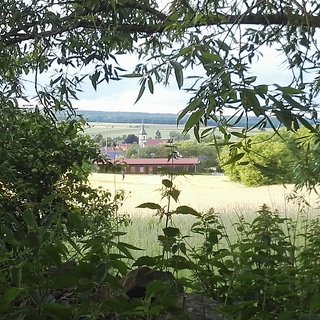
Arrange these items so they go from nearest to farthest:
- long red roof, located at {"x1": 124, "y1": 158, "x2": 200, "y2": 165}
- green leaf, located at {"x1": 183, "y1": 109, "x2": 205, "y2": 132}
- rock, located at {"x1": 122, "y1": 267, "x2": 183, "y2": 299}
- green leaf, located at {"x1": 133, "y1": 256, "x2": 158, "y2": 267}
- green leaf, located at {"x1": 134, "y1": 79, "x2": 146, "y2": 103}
→ green leaf, located at {"x1": 183, "y1": 109, "x2": 205, "y2": 132} < green leaf, located at {"x1": 134, "y1": 79, "x2": 146, "y2": 103} < green leaf, located at {"x1": 133, "y1": 256, "x2": 158, "y2": 267} < rock, located at {"x1": 122, "y1": 267, "x2": 183, "y2": 299} < long red roof, located at {"x1": 124, "y1": 158, "x2": 200, "y2": 165}

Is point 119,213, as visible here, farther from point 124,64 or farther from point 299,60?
point 299,60

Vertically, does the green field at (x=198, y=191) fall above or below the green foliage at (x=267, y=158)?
below

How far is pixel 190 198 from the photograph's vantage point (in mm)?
2342

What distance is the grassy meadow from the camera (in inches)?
87.6

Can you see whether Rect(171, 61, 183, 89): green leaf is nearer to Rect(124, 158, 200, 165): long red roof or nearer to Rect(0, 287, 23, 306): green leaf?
Rect(0, 287, 23, 306): green leaf

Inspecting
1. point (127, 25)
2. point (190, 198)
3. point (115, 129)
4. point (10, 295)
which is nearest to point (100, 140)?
point (115, 129)

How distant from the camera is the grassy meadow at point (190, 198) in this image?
222 cm

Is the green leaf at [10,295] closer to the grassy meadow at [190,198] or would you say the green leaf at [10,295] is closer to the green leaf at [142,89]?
the green leaf at [142,89]

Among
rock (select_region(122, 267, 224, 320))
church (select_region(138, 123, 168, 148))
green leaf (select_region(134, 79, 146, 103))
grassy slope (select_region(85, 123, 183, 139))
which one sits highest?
green leaf (select_region(134, 79, 146, 103))

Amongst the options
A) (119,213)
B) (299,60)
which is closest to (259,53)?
(299,60)

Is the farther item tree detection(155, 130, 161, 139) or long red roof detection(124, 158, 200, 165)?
tree detection(155, 130, 161, 139)

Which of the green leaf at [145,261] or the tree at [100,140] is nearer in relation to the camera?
the green leaf at [145,261]

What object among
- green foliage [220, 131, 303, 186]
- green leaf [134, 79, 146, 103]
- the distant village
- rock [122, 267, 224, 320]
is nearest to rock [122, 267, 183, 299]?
rock [122, 267, 224, 320]

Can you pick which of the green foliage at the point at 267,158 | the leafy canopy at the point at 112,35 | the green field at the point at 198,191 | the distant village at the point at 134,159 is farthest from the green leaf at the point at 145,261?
the green field at the point at 198,191
